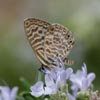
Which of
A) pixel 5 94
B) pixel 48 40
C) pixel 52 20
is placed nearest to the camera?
pixel 5 94

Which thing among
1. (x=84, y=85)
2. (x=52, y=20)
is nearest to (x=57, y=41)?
(x=84, y=85)

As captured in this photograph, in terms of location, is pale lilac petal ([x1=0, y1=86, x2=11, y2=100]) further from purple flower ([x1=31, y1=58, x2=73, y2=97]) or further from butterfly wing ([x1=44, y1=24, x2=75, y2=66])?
butterfly wing ([x1=44, y1=24, x2=75, y2=66])

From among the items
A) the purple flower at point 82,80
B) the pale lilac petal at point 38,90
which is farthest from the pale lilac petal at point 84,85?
the pale lilac petal at point 38,90

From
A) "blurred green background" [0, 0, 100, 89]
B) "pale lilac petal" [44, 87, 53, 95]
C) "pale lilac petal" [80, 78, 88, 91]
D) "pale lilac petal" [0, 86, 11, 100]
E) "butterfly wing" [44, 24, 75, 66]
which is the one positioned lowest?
"pale lilac petal" [0, 86, 11, 100]

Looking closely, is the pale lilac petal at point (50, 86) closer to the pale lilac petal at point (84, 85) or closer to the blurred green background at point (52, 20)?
the pale lilac petal at point (84, 85)

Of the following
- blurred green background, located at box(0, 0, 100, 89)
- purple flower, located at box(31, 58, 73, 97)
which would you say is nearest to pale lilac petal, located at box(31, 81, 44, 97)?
purple flower, located at box(31, 58, 73, 97)

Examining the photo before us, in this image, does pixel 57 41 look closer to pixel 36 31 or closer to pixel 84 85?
pixel 36 31

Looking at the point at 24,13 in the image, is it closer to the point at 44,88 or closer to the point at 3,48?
the point at 3,48
